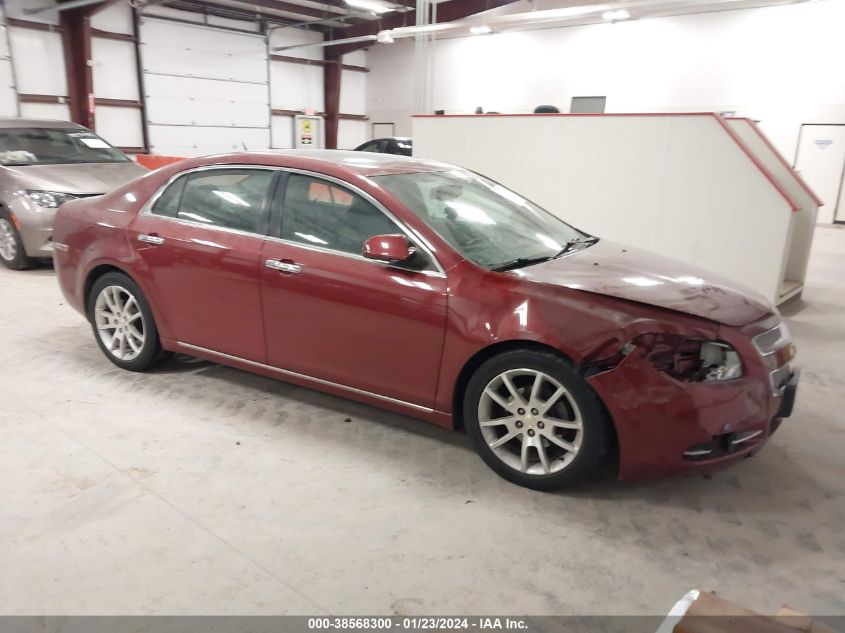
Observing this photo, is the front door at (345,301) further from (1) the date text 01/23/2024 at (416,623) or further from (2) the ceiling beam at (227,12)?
(2) the ceiling beam at (227,12)

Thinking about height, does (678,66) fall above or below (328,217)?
above

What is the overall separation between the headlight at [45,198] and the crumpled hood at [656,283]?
18.3 feet

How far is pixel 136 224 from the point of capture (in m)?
3.55

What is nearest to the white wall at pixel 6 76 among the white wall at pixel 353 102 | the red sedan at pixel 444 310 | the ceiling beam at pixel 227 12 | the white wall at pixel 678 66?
the ceiling beam at pixel 227 12

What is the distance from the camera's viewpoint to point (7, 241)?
6621 millimetres

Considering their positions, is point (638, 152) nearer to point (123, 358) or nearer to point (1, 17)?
point (123, 358)

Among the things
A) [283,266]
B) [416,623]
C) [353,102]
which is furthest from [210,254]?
[353,102]

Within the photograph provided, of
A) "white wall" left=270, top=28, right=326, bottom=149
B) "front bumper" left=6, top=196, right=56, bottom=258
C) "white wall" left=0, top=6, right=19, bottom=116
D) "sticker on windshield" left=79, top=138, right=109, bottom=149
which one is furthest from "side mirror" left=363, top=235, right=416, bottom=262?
"white wall" left=270, top=28, right=326, bottom=149

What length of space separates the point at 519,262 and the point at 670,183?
3811mm

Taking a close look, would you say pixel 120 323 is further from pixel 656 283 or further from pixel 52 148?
pixel 52 148

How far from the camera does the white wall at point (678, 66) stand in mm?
13112

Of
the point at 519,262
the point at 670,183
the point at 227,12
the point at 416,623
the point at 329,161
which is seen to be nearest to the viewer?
the point at 416,623

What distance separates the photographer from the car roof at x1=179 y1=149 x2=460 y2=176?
3.11 meters

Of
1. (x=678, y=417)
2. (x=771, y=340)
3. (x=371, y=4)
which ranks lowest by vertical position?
(x=678, y=417)
